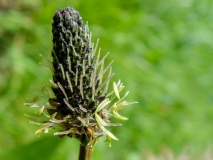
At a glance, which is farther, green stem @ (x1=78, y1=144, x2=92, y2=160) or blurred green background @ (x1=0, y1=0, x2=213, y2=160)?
blurred green background @ (x1=0, y1=0, x2=213, y2=160)

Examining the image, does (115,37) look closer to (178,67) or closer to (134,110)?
(134,110)

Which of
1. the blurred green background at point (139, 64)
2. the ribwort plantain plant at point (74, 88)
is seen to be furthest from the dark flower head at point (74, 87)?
the blurred green background at point (139, 64)

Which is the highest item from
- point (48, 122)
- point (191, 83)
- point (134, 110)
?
point (191, 83)

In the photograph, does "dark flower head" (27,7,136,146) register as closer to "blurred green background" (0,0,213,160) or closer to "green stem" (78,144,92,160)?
"green stem" (78,144,92,160)

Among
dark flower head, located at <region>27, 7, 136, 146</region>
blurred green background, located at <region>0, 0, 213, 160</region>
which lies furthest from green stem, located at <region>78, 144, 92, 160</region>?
blurred green background, located at <region>0, 0, 213, 160</region>

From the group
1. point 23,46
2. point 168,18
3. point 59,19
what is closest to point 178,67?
point 168,18

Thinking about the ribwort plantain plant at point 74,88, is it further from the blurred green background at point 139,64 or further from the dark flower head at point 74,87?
the blurred green background at point 139,64

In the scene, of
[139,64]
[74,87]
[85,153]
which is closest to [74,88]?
[74,87]
